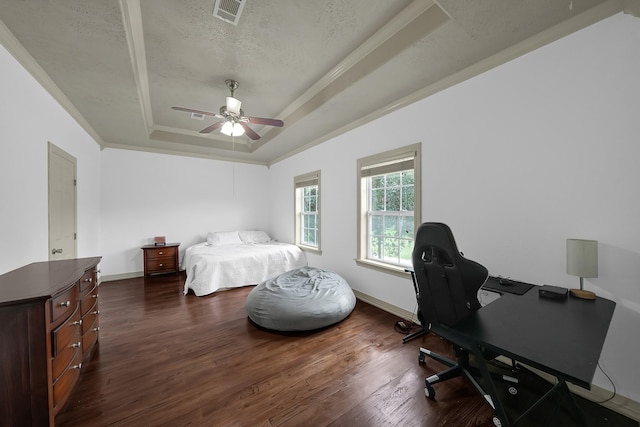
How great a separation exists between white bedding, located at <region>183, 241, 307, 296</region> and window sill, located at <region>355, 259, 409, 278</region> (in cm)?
166

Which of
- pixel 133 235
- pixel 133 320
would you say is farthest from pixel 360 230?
pixel 133 235

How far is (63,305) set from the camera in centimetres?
152

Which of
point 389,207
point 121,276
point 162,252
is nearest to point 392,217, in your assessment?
point 389,207

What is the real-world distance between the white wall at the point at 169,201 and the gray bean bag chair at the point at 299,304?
3228mm

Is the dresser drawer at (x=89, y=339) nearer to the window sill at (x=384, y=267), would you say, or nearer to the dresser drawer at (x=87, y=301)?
the dresser drawer at (x=87, y=301)

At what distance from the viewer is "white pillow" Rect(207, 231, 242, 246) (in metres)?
5.13

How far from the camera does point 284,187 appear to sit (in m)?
5.57

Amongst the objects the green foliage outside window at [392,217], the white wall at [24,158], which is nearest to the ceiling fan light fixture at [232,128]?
the white wall at [24,158]

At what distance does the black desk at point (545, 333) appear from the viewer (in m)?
0.92

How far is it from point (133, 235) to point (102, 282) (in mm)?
969

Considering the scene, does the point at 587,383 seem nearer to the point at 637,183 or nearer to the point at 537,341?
the point at 537,341

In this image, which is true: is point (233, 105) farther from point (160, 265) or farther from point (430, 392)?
point (160, 265)

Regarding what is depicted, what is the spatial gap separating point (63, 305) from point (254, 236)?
417 cm

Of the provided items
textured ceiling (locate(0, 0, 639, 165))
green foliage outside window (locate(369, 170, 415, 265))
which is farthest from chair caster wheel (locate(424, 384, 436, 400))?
textured ceiling (locate(0, 0, 639, 165))
